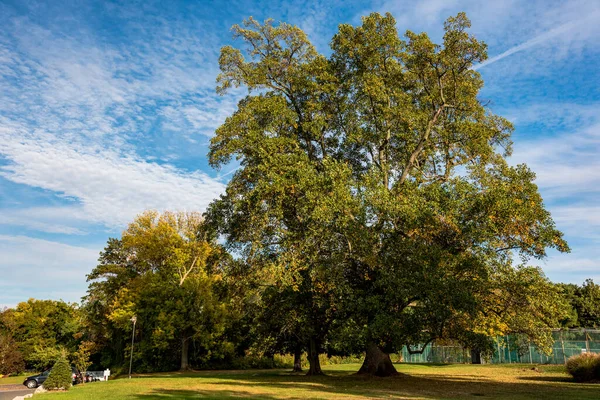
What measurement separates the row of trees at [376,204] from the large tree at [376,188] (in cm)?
9

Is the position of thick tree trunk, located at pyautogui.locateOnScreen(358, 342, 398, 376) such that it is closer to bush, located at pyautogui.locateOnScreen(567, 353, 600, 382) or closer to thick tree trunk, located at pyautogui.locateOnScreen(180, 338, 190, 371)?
bush, located at pyautogui.locateOnScreen(567, 353, 600, 382)

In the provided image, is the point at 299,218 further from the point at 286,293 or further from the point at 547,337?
the point at 547,337

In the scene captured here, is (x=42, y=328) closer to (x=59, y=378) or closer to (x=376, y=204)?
(x=59, y=378)

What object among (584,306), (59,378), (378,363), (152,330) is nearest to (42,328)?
(152,330)

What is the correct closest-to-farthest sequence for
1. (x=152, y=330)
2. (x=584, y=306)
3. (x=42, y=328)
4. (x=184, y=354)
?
(x=152, y=330) < (x=184, y=354) < (x=42, y=328) < (x=584, y=306)

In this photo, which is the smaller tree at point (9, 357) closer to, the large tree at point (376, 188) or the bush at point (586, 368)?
the large tree at point (376, 188)

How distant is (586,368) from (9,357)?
50501 millimetres

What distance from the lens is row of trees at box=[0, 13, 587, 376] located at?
1845 cm

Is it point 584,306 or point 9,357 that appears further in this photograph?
point 584,306

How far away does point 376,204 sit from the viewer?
62.5 feet

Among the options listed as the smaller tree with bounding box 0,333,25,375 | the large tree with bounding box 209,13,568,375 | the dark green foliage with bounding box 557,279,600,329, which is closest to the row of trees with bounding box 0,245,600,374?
the smaller tree with bounding box 0,333,25,375

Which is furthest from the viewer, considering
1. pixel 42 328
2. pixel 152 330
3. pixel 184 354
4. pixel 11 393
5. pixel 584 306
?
pixel 584 306

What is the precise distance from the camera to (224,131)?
22.8 metres

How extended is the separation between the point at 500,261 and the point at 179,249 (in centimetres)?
3089
